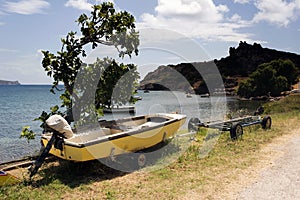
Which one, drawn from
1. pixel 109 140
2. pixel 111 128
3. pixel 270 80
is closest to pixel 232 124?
pixel 111 128

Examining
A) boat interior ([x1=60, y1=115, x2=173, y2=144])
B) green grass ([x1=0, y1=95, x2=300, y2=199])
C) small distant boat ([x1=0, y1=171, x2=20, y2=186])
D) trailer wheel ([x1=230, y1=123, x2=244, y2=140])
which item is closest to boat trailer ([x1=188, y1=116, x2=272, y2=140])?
trailer wheel ([x1=230, y1=123, x2=244, y2=140])

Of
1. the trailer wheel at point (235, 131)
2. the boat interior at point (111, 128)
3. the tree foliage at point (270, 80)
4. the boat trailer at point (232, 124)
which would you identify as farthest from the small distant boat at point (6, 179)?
the tree foliage at point (270, 80)

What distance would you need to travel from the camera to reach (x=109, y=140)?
901 cm

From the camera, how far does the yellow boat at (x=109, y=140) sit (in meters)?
8.62

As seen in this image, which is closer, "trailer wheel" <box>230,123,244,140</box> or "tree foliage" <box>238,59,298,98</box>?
"trailer wheel" <box>230,123,244,140</box>

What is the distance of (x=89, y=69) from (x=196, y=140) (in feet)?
20.3

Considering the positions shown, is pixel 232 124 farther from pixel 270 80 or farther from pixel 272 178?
pixel 270 80

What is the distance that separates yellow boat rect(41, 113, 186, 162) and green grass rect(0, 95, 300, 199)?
74 centimetres

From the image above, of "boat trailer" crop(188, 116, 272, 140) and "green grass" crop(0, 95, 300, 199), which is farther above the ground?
"boat trailer" crop(188, 116, 272, 140)

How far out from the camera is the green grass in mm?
7797

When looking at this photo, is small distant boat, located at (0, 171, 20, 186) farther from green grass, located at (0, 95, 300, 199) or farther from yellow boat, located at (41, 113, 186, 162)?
yellow boat, located at (41, 113, 186, 162)

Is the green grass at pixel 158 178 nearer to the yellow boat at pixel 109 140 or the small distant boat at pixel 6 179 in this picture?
the small distant boat at pixel 6 179

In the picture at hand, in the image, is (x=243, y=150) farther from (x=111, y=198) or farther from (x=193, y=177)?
(x=111, y=198)

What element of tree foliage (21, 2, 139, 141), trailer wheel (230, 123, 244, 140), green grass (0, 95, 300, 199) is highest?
tree foliage (21, 2, 139, 141)
